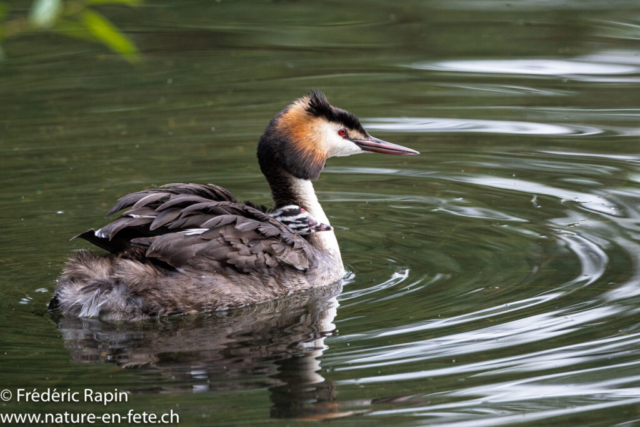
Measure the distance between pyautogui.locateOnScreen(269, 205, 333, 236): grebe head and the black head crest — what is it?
0.68m

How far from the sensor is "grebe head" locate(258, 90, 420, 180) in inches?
261

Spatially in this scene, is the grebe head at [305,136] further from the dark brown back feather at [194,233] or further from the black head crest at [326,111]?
the dark brown back feather at [194,233]

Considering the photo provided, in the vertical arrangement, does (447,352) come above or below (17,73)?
below

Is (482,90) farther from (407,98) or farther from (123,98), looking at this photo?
(123,98)

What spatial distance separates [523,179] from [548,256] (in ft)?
5.76

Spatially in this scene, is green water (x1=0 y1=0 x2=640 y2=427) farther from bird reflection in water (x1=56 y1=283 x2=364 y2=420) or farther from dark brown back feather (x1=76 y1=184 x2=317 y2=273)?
dark brown back feather (x1=76 y1=184 x2=317 y2=273)

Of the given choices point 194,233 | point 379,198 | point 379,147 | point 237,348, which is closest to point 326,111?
point 379,147

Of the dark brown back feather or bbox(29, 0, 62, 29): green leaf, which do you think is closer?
bbox(29, 0, 62, 29): green leaf

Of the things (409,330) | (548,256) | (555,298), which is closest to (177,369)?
(409,330)

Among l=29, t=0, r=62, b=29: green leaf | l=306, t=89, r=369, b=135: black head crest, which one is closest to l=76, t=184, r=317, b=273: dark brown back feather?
l=306, t=89, r=369, b=135: black head crest

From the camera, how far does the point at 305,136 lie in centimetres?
671

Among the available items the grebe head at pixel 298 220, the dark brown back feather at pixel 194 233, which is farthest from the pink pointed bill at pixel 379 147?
the dark brown back feather at pixel 194 233

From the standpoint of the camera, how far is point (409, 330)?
531 cm

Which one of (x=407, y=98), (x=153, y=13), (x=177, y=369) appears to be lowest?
(x=177, y=369)
